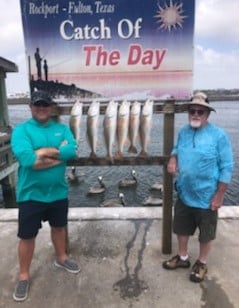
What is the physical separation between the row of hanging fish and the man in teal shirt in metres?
0.22

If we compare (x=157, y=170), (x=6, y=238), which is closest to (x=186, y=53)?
(x=6, y=238)

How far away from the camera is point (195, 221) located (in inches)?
128

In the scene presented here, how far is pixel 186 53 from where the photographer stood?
128 inches

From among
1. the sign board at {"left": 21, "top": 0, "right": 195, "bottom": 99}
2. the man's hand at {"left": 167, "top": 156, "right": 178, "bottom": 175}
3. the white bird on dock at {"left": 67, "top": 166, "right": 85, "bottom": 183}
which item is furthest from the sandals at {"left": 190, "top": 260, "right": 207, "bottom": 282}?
the white bird on dock at {"left": 67, "top": 166, "right": 85, "bottom": 183}

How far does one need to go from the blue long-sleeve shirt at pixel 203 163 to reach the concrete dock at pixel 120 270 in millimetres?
786

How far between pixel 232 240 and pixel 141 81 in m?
2.11

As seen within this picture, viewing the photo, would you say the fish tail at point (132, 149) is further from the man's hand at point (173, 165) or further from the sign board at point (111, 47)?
the sign board at point (111, 47)

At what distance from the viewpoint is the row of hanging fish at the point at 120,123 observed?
313 centimetres

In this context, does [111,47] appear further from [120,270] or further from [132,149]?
[120,270]

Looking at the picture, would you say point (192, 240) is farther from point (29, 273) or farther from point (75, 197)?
point (75, 197)

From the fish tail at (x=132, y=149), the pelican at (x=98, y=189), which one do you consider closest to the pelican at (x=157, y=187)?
the pelican at (x=98, y=189)

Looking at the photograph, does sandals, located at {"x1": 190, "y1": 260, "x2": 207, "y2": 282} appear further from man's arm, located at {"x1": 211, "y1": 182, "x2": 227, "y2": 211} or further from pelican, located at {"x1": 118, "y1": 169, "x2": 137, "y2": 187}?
pelican, located at {"x1": 118, "y1": 169, "x2": 137, "y2": 187}

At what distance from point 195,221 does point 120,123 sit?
119cm

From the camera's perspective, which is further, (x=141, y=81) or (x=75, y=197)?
(x=75, y=197)
